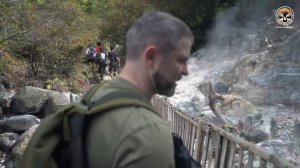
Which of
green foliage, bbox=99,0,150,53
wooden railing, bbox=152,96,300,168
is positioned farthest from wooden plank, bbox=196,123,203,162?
green foliage, bbox=99,0,150,53

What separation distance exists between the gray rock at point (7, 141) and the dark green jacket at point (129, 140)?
8.91 m

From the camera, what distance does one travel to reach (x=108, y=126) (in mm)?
1570

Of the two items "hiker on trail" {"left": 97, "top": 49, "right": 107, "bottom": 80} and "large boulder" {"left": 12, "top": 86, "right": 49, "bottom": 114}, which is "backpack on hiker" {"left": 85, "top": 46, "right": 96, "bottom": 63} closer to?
"hiker on trail" {"left": 97, "top": 49, "right": 107, "bottom": 80}

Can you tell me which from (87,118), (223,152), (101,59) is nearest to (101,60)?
(101,59)

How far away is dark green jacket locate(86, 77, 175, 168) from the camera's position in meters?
1.50

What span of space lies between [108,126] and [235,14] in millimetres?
25336

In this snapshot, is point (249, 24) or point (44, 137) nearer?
point (44, 137)

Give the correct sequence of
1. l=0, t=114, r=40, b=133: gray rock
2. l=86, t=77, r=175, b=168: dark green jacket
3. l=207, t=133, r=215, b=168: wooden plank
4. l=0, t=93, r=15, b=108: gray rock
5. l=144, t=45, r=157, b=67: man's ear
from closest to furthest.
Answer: l=86, t=77, r=175, b=168: dark green jacket
l=144, t=45, r=157, b=67: man's ear
l=207, t=133, r=215, b=168: wooden plank
l=0, t=114, r=40, b=133: gray rock
l=0, t=93, r=15, b=108: gray rock

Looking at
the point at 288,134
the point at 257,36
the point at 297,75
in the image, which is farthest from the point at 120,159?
the point at 257,36

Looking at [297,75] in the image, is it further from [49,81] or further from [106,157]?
[106,157]

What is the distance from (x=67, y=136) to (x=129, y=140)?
8.8 inches

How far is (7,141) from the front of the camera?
10.3 meters

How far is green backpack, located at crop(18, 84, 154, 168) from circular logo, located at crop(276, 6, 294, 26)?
65.7 ft

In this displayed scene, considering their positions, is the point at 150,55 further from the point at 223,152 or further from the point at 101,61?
the point at 101,61
